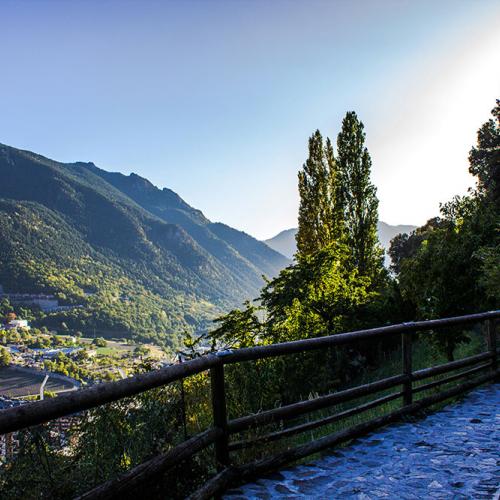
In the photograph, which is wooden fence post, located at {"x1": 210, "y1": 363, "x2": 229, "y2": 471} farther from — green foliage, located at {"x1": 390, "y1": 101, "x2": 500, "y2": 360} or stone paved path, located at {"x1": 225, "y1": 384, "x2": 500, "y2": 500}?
green foliage, located at {"x1": 390, "y1": 101, "x2": 500, "y2": 360}

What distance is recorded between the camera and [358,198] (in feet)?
82.5

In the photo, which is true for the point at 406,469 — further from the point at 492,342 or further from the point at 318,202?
the point at 318,202

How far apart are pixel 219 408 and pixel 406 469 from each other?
172 centimetres

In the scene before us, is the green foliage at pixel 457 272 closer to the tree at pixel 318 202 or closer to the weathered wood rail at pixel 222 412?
the weathered wood rail at pixel 222 412

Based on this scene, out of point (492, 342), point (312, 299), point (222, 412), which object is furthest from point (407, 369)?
point (312, 299)

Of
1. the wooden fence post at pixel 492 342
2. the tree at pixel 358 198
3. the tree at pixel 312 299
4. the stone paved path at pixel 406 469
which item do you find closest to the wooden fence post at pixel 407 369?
the stone paved path at pixel 406 469

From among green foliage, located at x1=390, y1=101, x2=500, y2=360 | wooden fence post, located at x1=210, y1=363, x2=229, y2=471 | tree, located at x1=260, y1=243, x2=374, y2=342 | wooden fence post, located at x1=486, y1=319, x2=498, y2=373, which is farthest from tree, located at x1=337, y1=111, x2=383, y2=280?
wooden fence post, located at x1=210, y1=363, x2=229, y2=471

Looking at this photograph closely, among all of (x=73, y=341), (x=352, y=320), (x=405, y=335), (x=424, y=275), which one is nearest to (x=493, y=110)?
(x=352, y=320)

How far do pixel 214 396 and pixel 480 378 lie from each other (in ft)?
17.5

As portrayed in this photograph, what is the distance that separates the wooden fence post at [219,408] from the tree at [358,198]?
20981 millimetres

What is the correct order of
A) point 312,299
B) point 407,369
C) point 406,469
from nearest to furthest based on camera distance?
1. point 406,469
2. point 407,369
3. point 312,299

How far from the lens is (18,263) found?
143 m

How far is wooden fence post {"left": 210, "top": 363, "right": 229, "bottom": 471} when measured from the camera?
136 inches

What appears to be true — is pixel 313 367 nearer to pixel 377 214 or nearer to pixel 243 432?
pixel 243 432
